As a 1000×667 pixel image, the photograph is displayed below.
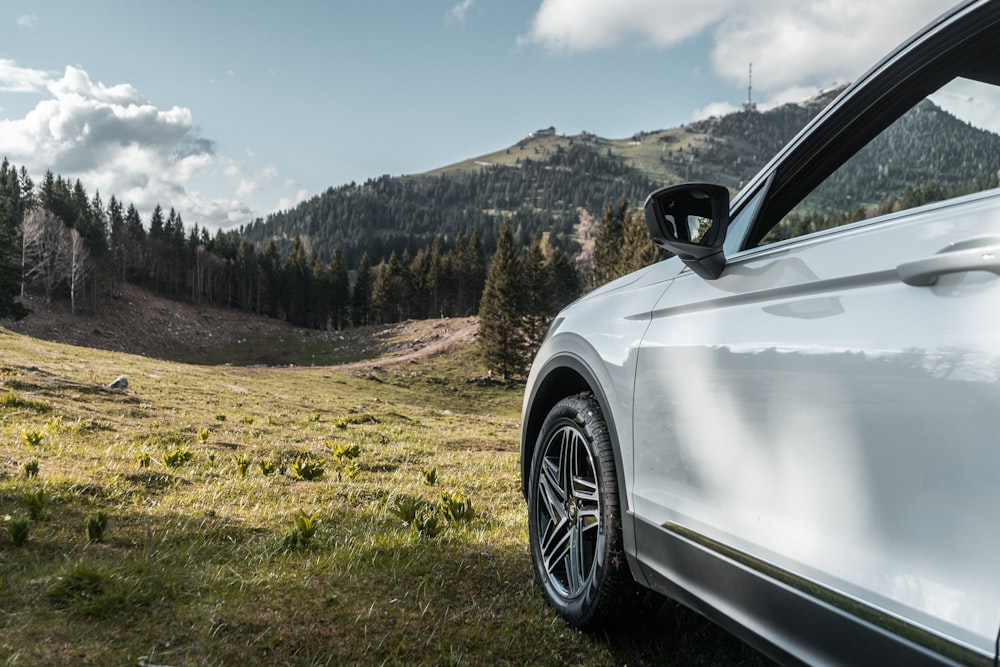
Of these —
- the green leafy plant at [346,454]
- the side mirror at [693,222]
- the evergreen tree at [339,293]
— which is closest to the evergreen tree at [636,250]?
the green leafy plant at [346,454]

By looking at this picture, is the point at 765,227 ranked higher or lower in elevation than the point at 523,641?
higher

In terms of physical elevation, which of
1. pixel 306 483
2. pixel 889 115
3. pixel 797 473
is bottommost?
pixel 306 483

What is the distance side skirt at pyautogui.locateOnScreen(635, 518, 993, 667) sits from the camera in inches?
46.4

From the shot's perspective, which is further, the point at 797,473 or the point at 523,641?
the point at 523,641

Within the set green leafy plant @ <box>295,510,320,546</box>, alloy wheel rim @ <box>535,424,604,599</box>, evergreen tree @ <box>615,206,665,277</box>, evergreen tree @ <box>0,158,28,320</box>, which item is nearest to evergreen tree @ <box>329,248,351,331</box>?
evergreen tree @ <box>0,158,28,320</box>

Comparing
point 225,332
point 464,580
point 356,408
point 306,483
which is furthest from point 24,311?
point 464,580

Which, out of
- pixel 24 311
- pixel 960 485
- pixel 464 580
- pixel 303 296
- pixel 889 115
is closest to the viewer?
pixel 960 485

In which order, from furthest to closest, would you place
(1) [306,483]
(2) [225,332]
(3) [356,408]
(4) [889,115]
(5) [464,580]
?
(2) [225,332] < (3) [356,408] < (1) [306,483] < (5) [464,580] < (4) [889,115]

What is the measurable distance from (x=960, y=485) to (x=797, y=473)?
41 centimetres

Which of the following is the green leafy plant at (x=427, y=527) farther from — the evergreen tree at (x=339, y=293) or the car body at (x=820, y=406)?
the evergreen tree at (x=339, y=293)

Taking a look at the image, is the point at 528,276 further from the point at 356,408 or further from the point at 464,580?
the point at 464,580

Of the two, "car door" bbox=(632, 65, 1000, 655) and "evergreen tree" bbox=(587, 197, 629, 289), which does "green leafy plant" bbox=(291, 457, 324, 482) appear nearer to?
"car door" bbox=(632, 65, 1000, 655)

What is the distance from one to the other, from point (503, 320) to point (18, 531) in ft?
150

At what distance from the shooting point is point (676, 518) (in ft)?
6.30
